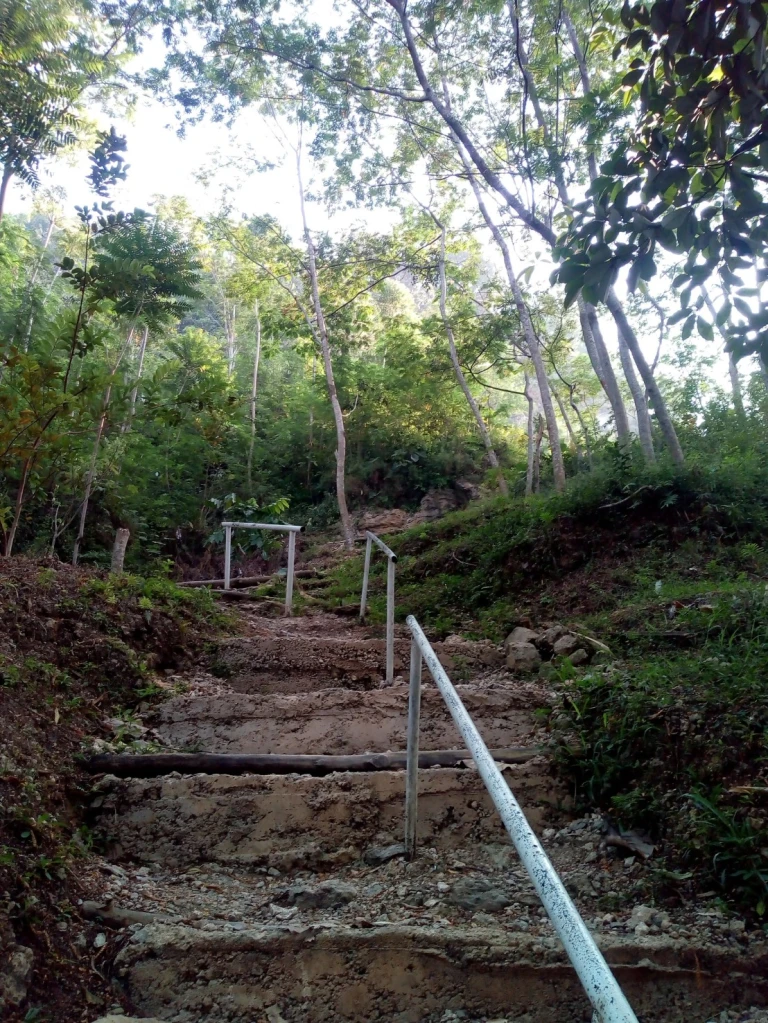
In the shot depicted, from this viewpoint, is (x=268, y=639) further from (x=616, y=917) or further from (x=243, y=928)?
(x=616, y=917)

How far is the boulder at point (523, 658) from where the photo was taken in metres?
4.26

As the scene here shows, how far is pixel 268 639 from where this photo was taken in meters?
4.67

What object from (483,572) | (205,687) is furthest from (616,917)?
(483,572)

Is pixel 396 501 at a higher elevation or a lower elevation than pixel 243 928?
higher

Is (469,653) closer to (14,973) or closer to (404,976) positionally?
(404,976)

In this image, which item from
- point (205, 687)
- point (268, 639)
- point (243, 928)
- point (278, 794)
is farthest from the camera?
point (268, 639)

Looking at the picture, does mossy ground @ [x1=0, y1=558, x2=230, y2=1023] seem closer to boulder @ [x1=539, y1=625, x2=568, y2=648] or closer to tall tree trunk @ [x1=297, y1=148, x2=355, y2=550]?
boulder @ [x1=539, y1=625, x2=568, y2=648]

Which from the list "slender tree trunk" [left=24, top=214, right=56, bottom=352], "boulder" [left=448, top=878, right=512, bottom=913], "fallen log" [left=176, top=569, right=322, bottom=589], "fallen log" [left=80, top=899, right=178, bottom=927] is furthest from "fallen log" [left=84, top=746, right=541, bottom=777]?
"slender tree trunk" [left=24, top=214, right=56, bottom=352]

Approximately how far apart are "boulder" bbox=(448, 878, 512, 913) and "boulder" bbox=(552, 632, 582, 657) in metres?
1.99

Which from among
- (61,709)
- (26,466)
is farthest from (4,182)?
(61,709)

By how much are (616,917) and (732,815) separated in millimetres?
499

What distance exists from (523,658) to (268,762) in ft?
6.52

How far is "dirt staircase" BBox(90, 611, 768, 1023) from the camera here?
1770 millimetres

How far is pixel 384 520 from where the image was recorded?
13242mm
